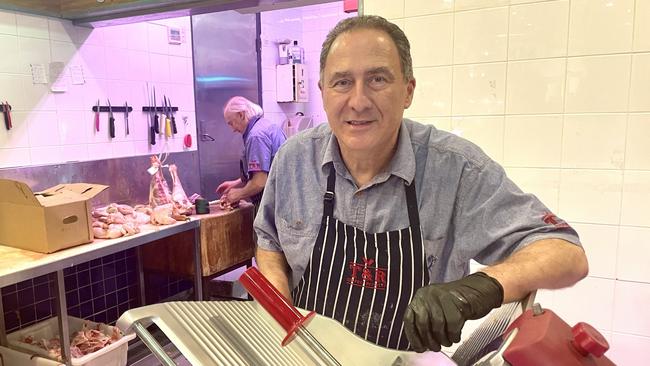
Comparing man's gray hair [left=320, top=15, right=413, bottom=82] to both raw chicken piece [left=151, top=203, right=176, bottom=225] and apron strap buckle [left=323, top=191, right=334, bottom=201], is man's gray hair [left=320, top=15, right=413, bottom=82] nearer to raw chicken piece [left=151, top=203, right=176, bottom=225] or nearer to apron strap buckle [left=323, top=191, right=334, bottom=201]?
apron strap buckle [left=323, top=191, right=334, bottom=201]

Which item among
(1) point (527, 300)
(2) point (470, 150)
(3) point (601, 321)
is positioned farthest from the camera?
(3) point (601, 321)

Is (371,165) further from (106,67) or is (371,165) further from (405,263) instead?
(106,67)

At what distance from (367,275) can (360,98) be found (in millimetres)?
423

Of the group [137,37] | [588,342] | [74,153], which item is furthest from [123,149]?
[588,342]

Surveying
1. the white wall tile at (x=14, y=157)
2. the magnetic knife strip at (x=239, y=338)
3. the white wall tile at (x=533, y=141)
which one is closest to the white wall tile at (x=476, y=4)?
the white wall tile at (x=533, y=141)

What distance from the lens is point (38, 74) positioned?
9.18ft

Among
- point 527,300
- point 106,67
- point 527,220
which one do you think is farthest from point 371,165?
point 106,67

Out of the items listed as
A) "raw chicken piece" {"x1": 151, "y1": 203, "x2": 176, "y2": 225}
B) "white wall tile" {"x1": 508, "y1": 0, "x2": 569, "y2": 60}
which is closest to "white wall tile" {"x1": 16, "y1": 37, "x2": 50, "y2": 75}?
"raw chicken piece" {"x1": 151, "y1": 203, "x2": 176, "y2": 225}

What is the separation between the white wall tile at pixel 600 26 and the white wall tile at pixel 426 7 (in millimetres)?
465

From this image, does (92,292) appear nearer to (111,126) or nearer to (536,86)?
(111,126)

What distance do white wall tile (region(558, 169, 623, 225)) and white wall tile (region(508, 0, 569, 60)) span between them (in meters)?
0.48

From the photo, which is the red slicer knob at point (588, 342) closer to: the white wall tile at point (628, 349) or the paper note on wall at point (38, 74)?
the white wall tile at point (628, 349)

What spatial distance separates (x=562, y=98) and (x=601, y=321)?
0.89 m

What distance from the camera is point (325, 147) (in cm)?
129
